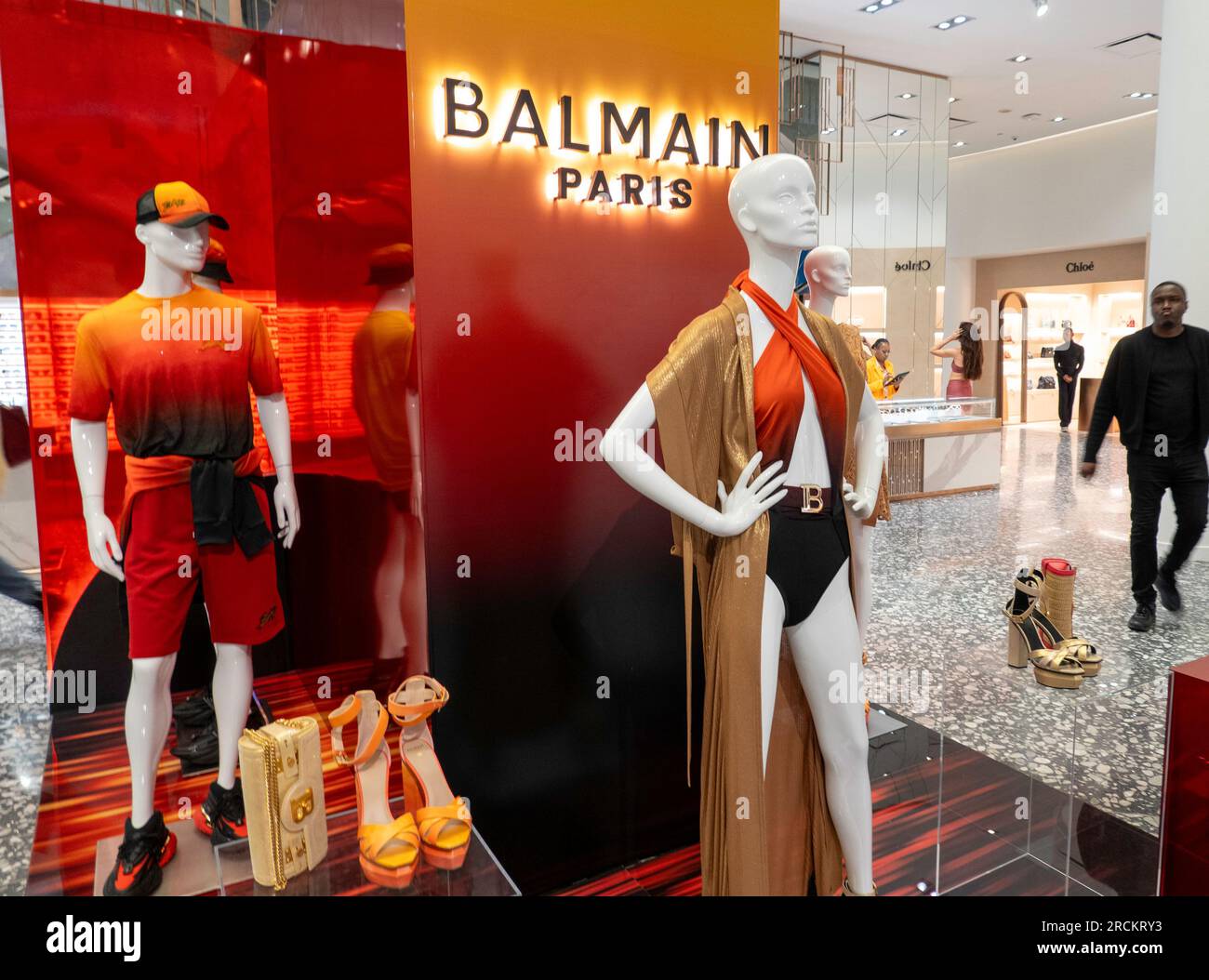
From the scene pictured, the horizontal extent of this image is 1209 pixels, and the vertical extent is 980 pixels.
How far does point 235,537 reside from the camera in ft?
Answer: 7.14

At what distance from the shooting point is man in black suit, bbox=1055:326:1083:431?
13.9 meters

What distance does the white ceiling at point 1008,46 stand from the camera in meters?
7.88

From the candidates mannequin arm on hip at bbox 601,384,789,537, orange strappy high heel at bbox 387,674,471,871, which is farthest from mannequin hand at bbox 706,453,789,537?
orange strappy high heel at bbox 387,674,471,871

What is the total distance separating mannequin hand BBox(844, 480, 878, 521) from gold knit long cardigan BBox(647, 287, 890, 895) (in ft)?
0.20

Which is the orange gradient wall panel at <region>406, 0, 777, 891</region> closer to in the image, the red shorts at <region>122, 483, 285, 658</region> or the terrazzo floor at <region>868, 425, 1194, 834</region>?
the red shorts at <region>122, 483, 285, 658</region>

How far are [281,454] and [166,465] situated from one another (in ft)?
0.96

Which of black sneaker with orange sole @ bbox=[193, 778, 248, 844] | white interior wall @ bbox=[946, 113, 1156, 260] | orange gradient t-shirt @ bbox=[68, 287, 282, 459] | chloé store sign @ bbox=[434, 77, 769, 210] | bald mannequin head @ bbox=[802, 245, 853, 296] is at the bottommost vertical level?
black sneaker with orange sole @ bbox=[193, 778, 248, 844]

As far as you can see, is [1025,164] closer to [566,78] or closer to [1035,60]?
[1035,60]

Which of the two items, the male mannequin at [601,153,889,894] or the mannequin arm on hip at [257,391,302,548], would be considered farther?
the mannequin arm on hip at [257,391,302,548]

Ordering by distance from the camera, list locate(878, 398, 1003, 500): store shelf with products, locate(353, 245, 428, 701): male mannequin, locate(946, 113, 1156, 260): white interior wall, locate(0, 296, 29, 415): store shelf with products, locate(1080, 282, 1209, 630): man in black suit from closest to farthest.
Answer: locate(353, 245, 428, 701): male mannequin < locate(0, 296, 29, 415): store shelf with products < locate(1080, 282, 1209, 630): man in black suit < locate(878, 398, 1003, 500): store shelf with products < locate(946, 113, 1156, 260): white interior wall

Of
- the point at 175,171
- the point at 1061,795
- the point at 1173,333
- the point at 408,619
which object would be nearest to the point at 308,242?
the point at 175,171

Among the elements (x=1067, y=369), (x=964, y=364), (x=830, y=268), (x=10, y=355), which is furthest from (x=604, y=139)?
(x=1067, y=369)

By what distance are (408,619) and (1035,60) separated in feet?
32.9

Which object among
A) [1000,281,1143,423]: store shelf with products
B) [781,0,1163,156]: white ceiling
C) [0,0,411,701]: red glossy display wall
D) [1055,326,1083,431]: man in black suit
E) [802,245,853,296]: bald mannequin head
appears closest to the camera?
[802,245,853,296]: bald mannequin head
